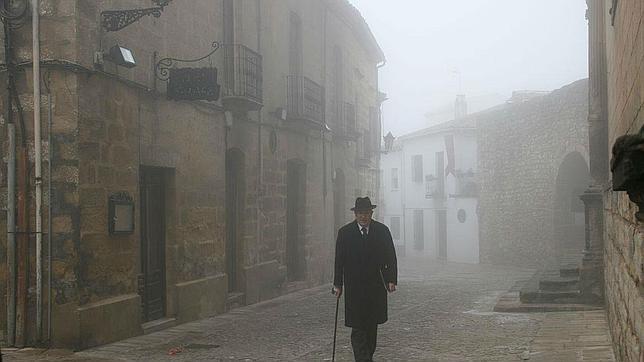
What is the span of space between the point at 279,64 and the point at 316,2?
10.7ft

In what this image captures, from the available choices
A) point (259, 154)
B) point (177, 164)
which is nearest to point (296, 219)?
point (259, 154)

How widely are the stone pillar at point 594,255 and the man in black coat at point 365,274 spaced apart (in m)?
4.94

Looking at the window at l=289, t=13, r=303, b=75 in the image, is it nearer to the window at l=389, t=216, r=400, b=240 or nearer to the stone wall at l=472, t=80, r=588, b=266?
the stone wall at l=472, t=80, r=588, b=266

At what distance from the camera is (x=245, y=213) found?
43.5 feet

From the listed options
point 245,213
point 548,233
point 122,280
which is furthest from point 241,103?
point 548,233

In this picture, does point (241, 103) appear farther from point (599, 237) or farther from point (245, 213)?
point (599, 237)

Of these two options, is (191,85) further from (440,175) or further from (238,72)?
(440,175)

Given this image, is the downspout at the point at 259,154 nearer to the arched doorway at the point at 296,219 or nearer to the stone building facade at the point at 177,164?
the stone building facade at the point at 177,164

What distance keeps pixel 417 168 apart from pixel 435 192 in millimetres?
3303

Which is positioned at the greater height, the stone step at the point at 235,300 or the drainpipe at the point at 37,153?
the drainpipe at the point at 37,153

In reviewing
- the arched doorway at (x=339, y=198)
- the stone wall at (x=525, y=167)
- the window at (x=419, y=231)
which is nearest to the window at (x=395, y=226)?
the window at (x=419, y=231)

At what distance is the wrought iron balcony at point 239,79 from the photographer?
483 inches

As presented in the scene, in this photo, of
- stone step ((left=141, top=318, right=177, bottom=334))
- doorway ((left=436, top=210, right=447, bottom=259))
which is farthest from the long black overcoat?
doorway ((left=436, top=210, right=447, bottom=259))

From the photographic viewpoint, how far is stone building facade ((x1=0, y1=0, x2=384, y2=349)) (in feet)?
26.8
